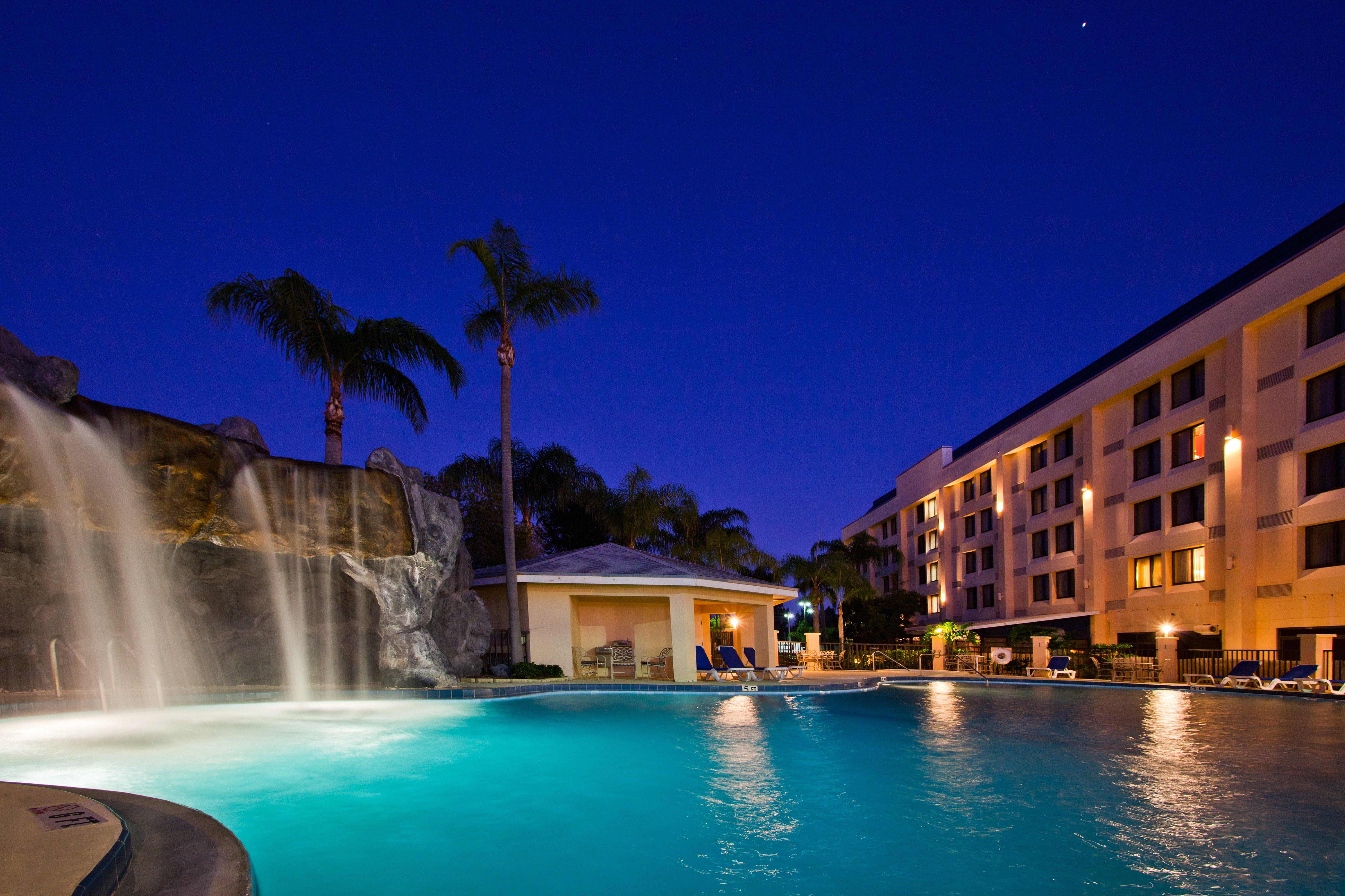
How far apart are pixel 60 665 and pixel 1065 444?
36.6 m

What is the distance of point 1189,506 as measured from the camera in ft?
90.0

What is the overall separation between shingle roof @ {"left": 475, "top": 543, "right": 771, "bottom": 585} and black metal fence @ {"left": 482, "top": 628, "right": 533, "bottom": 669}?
1.63 meters

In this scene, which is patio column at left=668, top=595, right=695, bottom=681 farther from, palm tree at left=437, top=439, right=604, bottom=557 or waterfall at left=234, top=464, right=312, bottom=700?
palm tree at left=437, top=439, right=604, bottom=557

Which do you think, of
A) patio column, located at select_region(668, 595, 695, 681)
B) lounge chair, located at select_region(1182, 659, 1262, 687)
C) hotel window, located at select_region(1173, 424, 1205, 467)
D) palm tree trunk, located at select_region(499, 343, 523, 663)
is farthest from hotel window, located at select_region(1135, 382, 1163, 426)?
palm tree trunk, located at select_region(499, 343, 523, 663)

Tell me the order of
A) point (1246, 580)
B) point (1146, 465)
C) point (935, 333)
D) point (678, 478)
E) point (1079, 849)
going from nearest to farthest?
point (1079, 849)
point (1246, 580)
point (1146, 465)
point (935, 333)
point (678, 478)

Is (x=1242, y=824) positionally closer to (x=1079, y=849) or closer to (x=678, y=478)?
(x=1079, y=849)

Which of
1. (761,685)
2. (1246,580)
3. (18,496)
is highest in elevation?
(18,496)

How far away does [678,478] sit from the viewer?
561 ft

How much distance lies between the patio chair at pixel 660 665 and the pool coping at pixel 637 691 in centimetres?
179

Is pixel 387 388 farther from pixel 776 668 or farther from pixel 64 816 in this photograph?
pixel 64 816

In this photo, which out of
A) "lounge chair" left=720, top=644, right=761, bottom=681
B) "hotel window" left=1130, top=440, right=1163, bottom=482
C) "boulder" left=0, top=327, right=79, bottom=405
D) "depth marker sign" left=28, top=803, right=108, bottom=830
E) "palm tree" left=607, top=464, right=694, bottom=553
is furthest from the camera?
"palm tree" left=607, top=464, right=694, bottom=553

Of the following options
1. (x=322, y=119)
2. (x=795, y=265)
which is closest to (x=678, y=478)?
(x=795, y=265)

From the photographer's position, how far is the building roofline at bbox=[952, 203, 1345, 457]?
888 inches

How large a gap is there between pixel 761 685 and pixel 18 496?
1541 cm
